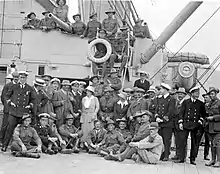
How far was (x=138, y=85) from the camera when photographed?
9.72 m

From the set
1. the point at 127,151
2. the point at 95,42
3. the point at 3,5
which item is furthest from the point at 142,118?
the point at 3,5

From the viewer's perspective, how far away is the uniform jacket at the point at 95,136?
8570 mm

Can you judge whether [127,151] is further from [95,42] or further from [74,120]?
[95,42]

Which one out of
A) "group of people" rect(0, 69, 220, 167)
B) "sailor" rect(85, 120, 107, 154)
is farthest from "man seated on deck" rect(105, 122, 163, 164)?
"sailor" rect(85, 120, 107, 154)

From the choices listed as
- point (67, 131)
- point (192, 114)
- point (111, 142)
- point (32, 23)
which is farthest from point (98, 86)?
point (32, 23)

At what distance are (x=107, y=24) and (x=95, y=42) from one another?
0.81m

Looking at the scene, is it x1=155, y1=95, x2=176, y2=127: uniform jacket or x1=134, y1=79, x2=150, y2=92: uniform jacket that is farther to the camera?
x1=134, y1=79, x2=150, y2=92: uniform jacket

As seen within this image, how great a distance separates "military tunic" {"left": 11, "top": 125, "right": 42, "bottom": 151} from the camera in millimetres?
7504

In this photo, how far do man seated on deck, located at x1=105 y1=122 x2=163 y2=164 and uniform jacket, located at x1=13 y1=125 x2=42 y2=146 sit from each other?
1.35 meters

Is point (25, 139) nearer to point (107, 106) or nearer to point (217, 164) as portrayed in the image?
point (107, 106)

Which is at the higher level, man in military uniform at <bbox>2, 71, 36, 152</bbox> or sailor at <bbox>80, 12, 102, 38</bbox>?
sailor at <bbox>80, 12, 102, 38</bbox>

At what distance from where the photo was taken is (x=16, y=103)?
784 centimetres

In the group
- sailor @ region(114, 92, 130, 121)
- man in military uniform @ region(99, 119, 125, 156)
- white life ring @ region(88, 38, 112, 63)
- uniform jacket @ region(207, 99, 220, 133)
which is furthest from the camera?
white life ring @ region(88, 38, 112, 63)

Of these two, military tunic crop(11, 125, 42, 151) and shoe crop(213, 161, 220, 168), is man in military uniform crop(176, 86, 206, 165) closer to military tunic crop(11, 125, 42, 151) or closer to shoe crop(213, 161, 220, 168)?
shoe crop(213, 161, 220, 168)
